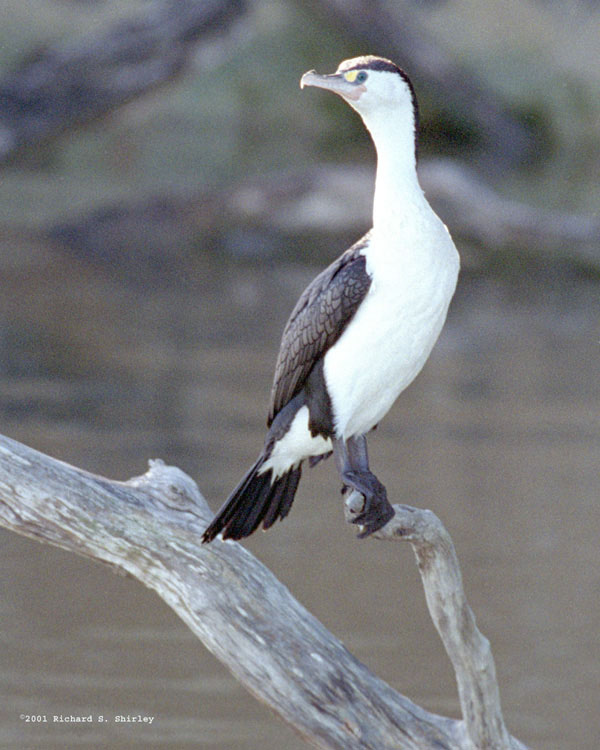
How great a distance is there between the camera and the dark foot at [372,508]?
1.67 meters

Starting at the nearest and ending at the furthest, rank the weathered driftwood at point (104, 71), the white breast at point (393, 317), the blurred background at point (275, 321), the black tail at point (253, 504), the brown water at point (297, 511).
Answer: the white breast at point (393, 317)
the black tail at point (253, 504)
the brown water at point (297, 511)
the blurred background at point (275, 321)
the weathered driftwood at point (104, 71)

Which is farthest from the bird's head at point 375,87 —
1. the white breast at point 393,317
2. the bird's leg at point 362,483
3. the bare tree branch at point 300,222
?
the bare tree branch at point 300,222

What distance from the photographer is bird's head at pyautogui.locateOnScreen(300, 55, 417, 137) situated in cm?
160

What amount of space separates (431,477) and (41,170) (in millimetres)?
6506

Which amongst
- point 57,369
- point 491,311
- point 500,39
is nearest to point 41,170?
point 500,39

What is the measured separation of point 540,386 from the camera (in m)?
4.82

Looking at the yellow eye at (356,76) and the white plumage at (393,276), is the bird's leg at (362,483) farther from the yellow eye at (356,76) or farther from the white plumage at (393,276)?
the yellow eye at (356,76)

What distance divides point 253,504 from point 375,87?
0.52 m

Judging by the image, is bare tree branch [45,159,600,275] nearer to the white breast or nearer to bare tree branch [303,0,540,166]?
bare tree branch [303,0,540,166]

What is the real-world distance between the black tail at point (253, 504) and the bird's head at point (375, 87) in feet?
1.43

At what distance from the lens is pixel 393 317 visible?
5.28 feet

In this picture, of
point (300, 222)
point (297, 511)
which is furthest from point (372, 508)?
point (300, 222)

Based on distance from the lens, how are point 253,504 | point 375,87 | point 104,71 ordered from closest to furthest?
point 375,87 < point 253,504 < point 104,71

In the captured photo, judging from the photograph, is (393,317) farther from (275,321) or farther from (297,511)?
(275,321)
